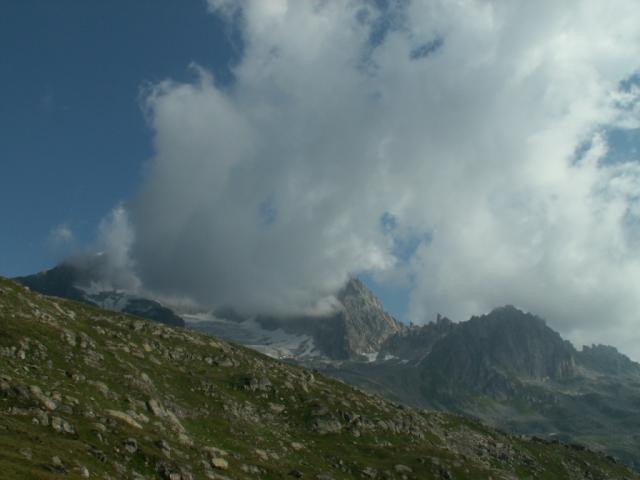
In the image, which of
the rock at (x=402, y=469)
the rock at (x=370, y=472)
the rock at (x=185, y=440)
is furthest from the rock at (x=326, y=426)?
the rock at (x=185, y=440)

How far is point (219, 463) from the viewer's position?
64250 millimetres

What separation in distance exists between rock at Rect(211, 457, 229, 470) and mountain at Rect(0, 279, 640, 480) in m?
0.16

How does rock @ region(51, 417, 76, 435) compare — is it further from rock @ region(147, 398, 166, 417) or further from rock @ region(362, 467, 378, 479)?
rock @ region(362, 467, 378, 479)

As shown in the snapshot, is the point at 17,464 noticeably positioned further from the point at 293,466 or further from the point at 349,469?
the point at 349,469

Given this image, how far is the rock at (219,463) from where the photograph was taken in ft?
209

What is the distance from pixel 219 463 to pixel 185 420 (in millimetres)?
19551

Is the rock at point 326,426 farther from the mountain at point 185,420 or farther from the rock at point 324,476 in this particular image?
the rock at point 324,476

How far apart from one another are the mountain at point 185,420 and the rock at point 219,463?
0.16 meters

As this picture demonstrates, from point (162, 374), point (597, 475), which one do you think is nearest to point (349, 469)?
point (162, 374)

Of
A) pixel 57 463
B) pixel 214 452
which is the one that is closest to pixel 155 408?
pixel 214 452

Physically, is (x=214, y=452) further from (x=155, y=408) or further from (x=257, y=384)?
(x=257, y=384)

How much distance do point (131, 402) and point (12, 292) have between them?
36754 millimetres

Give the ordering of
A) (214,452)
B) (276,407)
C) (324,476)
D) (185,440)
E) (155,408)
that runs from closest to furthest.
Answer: (214,452) → (185,440) → (324,476) → (155,408) → (276,407)

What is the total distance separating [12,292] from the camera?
317ft
